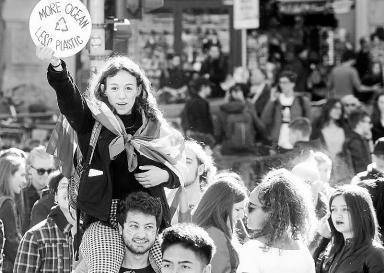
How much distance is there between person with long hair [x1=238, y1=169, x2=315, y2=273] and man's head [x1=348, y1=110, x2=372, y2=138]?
7562 millimetres

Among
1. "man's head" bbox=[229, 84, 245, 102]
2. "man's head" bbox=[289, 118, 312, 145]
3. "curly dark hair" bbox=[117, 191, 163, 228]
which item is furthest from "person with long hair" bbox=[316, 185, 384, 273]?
"man's head" bbox=[229, 84, 245, 102]

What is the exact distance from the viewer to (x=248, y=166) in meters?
14.8

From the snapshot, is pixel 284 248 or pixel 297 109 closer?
pixel 284 248

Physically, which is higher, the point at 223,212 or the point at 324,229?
the point at 223,212

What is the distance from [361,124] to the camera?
15.0m

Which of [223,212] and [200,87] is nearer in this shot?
[223,212]

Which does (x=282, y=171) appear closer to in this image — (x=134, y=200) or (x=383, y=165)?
(x=134, y=200)

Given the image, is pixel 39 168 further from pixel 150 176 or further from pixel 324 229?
pixel 150 176

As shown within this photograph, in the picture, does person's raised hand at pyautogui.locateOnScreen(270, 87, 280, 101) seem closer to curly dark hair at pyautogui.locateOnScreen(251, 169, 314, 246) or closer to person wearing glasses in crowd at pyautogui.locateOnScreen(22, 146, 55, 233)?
→ person wearing glasses in crowd at pyautogui.locateOnScreen(22, 146, 55, 233)

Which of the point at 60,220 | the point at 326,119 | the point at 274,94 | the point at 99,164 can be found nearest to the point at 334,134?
the point at 326,119

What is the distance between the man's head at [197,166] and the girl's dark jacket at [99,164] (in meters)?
2.05

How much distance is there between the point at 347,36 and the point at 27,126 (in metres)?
8.95

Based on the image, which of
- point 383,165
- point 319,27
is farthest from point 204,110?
point 319,27

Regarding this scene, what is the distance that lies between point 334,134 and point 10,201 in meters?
5.91
